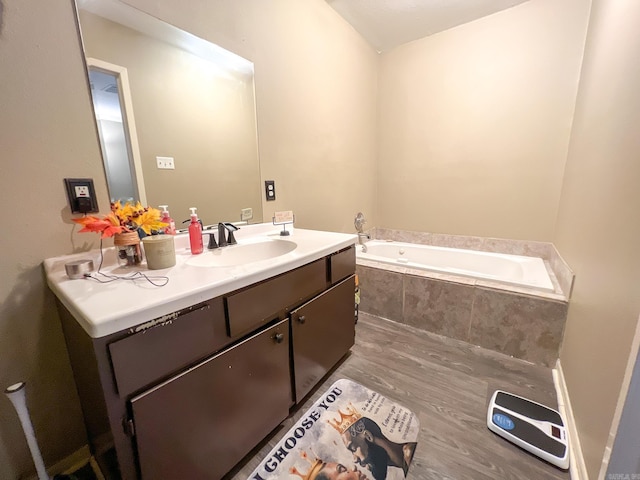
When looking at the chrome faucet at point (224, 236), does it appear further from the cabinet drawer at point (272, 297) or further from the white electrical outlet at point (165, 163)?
the cabinet drawer at point (272, 297)

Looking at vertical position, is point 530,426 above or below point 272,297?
below

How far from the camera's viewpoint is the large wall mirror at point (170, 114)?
952 mm

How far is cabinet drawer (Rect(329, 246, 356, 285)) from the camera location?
125 centimetres

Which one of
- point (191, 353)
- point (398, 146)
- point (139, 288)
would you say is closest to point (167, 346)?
point (191, 353)

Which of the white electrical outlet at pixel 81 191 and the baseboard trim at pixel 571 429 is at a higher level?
the white electrical outlet at pixel 81 191

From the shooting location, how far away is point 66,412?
3.08 ft

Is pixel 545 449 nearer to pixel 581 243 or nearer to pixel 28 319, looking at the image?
pixel 581 243

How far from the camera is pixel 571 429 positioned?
106cm

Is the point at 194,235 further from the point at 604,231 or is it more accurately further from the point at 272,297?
the point at 604,231

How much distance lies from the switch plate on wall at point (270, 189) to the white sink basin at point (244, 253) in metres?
0.36

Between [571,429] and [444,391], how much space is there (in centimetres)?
49

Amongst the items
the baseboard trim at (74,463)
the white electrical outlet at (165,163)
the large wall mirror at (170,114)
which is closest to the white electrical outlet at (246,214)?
the large wall mirror at (170,114)

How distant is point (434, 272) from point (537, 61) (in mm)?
1825

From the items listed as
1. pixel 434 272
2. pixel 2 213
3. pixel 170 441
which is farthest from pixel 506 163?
pixel 2 213
